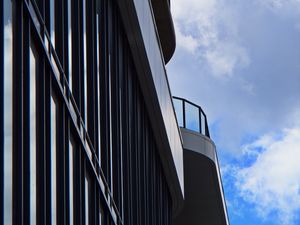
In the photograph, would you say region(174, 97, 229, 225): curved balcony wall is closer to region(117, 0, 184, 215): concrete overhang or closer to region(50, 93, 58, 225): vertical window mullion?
region(117, 0, 184, 215): concrete overhang

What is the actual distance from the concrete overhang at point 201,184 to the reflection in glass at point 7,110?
84.9 ft

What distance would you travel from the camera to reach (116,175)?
2683 cm

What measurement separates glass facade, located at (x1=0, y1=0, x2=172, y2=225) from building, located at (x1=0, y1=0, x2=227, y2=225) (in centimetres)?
2

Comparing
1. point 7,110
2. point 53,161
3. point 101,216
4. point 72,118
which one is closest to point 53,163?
point 53,161

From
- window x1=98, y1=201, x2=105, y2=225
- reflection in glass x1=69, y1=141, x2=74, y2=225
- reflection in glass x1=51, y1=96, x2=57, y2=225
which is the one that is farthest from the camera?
window x1=98, y1=201, x2=105, y2=225

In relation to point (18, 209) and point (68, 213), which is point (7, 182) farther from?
point (68, 213)

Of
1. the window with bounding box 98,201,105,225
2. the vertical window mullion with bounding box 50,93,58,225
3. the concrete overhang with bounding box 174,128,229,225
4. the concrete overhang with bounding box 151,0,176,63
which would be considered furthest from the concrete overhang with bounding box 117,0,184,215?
the vertical window mullion with bounding box 50,93,58,225

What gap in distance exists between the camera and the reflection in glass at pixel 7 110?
15633 mm

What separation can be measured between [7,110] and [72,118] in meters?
5.27

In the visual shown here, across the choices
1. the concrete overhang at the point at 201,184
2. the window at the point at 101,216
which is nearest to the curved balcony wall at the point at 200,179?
the concrete overhang at the point at 201,184

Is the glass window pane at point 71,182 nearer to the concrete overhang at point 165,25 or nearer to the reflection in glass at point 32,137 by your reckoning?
the reflection in glass at point 32,137

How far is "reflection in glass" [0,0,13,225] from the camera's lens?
15.6m

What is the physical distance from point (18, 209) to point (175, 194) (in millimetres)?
23486

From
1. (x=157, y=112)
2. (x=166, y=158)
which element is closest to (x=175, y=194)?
(x=166, y=158)
